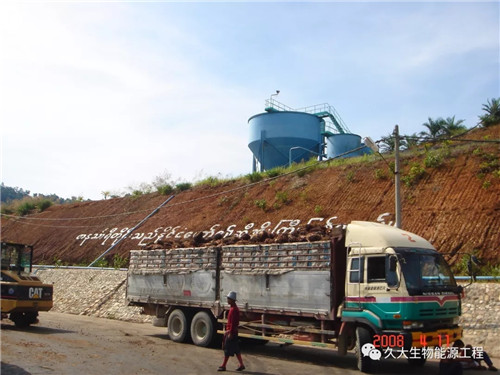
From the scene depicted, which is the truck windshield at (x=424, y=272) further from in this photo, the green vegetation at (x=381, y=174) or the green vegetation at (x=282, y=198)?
the green vegetation at (x=282, y=198)

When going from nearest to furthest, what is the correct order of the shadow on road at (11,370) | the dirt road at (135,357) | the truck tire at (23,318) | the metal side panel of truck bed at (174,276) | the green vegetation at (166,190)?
the shadow on road at (11,370)
the dirt road at (135,357)
the metal side panel of truck bed at (174,276)
the truck tire at (23,318)
the green vegetation at (166,190)

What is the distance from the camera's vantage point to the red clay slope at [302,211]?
18734 millimetres

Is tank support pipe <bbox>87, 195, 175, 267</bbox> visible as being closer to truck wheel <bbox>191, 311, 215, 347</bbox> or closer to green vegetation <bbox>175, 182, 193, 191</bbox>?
green vegetation <bbox>175, 182, 193, 191</bbox>

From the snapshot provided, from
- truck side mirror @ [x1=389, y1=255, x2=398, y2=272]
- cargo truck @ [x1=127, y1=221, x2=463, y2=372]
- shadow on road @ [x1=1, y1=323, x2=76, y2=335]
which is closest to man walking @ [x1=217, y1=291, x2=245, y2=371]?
cargo truck @ [x1=127, y1=221, x2=463, y2=372]

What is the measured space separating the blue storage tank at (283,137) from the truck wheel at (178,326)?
2333 centimetres

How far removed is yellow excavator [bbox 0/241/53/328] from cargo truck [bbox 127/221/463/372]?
4.72 meters

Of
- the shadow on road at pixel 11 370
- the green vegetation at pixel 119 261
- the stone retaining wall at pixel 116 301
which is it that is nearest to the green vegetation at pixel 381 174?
the stone retaining wall at pixel 116 301

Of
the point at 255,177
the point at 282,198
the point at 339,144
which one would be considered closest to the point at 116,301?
the point at 282,198

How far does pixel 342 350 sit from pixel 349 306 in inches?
38.3

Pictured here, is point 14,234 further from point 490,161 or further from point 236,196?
point 490,161

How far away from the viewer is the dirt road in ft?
32.7

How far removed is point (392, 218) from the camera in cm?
2109

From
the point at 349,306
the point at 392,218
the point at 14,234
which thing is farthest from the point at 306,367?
the point at 14,234

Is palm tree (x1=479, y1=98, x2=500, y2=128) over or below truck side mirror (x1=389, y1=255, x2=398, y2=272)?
over
